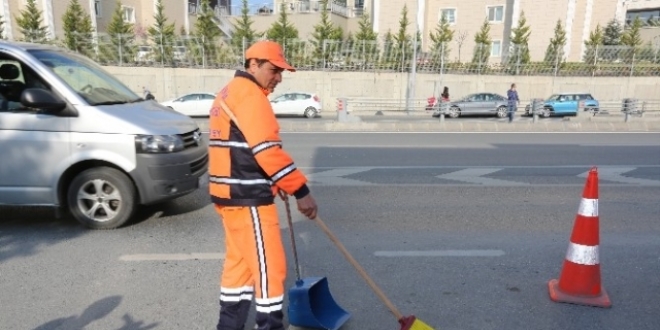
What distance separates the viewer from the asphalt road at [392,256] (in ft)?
10.8

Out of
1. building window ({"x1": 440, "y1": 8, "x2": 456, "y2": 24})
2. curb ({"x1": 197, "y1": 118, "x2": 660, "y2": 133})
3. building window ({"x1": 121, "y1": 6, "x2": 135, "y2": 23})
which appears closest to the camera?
curb ({"x1": 197, "y1": 118, "x2": 660, "y2": 133})

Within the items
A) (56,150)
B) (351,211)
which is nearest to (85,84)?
(56,150)

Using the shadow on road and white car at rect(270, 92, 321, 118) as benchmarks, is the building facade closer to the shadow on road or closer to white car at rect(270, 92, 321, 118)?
white car at rect(270, 92, 321, 118)

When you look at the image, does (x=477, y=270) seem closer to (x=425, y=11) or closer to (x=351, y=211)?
(x=351, y=211)

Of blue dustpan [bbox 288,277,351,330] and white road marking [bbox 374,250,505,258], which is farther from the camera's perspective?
white road marking [bbox 374,250,505,258]

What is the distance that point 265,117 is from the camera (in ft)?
8.00

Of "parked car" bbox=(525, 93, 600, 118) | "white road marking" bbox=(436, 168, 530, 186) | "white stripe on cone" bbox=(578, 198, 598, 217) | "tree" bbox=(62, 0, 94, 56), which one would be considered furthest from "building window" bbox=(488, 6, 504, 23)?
"white stripe on cone" bbox=(578, 198, 598, 217)

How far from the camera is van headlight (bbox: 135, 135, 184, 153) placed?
15.1 ft

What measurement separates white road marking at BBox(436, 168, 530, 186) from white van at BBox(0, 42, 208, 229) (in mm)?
4499

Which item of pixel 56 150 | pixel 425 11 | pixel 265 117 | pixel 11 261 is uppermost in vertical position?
pixel 425 11

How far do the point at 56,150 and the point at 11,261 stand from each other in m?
1.11

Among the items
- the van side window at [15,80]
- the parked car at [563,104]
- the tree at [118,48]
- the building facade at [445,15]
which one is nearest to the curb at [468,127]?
the parked car at [563,104]

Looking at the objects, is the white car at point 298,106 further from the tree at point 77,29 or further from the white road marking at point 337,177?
the white road marking at point 337,177

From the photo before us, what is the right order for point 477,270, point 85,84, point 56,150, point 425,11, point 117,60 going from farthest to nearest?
point 425,11 → point 117,60 → point 85,84 → point 56,150 → point 477,270
